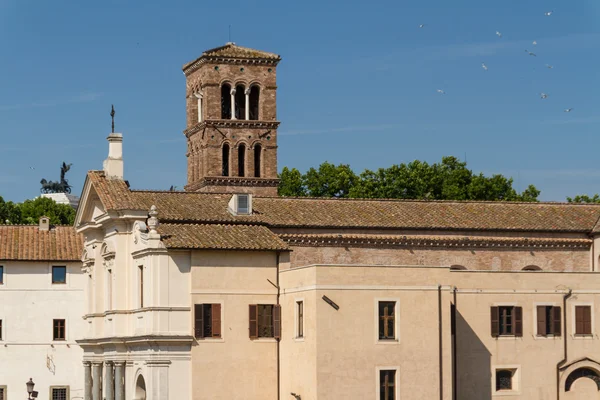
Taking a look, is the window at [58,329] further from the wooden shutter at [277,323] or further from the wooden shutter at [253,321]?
the wooden shutter at [277,323]

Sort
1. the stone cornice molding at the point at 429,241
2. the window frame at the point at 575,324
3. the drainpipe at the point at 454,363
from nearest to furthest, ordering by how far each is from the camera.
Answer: the drainpipe at the point at 454,363 → the window frame at the point at 575,324 → the stone cornice molding at the point at 429,241

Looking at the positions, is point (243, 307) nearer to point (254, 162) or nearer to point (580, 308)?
point (580, 308)

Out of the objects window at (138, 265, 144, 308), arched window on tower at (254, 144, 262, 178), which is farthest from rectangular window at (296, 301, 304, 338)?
arched window on tower at (254, 144, 262, 178)

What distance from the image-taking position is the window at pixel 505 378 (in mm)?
63438

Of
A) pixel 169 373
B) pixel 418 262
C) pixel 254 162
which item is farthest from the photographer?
pixel 254 162

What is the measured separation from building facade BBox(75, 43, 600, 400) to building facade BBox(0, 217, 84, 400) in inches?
337

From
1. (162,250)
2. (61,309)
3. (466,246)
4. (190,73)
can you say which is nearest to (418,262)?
(466,246)

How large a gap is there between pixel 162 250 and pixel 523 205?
20.3 m

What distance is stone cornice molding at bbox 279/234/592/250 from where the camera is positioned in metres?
67.9

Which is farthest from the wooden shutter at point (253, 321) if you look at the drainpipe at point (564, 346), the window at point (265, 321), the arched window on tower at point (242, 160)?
the arched window on tower at point (242, 160)

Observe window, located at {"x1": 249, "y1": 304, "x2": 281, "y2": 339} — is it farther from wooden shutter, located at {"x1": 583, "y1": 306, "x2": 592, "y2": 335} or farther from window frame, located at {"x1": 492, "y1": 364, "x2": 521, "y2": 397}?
wooden shutter, located at {"x1": 583, "y1": 306, "x2": 592, "y2": 335}

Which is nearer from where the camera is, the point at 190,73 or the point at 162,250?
the point at 162,250

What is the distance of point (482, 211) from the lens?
7250cm

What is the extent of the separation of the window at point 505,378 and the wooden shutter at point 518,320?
1.66m
